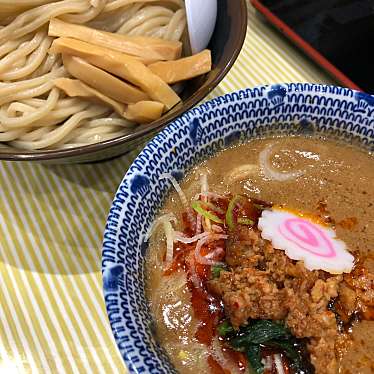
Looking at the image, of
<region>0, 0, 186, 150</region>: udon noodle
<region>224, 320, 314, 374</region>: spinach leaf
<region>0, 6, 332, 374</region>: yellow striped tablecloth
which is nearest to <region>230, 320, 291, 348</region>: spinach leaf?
<region>224, 320, 314, 374</region>: spinach leaf

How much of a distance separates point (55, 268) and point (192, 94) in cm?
79

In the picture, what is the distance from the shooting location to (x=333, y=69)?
2041mm

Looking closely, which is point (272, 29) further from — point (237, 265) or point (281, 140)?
point (237, 265)

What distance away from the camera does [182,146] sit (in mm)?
1362

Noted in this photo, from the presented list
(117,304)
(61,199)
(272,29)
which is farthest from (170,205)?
(272,29)

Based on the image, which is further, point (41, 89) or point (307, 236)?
point (41, 89)

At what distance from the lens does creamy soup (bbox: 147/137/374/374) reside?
1.08 metres

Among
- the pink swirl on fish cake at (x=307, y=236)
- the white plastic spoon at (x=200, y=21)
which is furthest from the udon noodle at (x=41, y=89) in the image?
the pink swirl on fish cake at (x=307, y=236)

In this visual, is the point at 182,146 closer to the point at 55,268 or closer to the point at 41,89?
the point at 55,268

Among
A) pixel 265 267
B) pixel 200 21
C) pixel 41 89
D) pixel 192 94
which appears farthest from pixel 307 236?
pixel 41 89

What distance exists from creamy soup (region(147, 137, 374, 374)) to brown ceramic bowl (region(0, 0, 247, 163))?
9.1 inches

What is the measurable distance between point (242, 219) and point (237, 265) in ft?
0.54

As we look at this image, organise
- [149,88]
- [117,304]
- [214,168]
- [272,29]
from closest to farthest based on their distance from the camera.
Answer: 1. [117,304]
2. [214,168]
3. [149,88]
4. [272,29]

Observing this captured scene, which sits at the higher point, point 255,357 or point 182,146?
point 182,146
